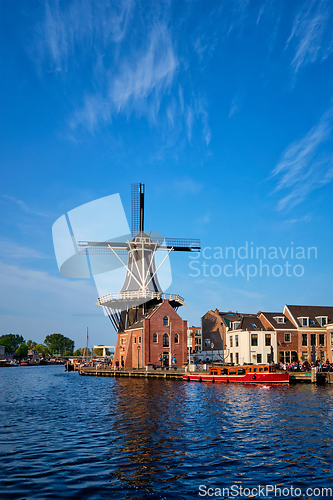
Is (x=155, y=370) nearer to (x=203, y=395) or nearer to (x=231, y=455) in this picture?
(x=203, y=395)

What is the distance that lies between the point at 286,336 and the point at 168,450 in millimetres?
58783

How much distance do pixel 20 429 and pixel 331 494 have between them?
19.2 meters

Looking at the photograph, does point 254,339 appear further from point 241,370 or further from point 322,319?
point 241,370

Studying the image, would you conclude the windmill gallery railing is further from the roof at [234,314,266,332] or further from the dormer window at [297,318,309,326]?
the dormer window at [297,318,309,326]

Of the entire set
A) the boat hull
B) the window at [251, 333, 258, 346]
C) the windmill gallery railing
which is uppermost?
the windmill gallery railing

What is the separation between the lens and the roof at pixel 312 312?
250ft

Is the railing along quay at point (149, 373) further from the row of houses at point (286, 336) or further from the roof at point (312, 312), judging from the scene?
the roof at point (312, 312)

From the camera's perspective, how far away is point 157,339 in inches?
2990

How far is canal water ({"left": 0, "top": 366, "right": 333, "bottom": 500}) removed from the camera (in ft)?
51.2

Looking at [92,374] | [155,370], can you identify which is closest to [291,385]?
[155,370]

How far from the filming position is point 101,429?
26.2 meters

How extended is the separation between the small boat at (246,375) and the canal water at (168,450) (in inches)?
680

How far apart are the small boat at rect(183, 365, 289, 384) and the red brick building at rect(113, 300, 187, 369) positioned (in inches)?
650

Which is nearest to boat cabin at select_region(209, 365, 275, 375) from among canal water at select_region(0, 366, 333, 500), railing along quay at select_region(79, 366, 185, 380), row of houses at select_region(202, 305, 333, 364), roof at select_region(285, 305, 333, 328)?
railing along quay at select_region(79, 366, 185, 380)
